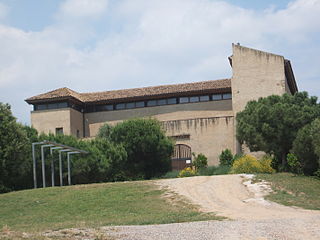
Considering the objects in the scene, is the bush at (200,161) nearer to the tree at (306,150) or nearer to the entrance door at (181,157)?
the entrance door at (181,157)

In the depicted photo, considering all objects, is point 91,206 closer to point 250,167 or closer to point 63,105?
point 250,167

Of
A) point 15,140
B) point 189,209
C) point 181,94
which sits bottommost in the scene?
point 189,209

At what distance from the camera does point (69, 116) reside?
51031 millimetres

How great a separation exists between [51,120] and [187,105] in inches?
533

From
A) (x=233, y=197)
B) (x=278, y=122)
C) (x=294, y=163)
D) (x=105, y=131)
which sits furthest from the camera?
(x=105, y=131)

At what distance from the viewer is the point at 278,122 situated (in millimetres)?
33688

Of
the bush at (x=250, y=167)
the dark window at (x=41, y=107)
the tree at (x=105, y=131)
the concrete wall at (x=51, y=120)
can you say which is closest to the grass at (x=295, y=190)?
the bush at (x=250, y=167)

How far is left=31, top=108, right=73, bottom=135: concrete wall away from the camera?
168 ft

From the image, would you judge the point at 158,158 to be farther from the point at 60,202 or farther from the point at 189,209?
the point at 189,209

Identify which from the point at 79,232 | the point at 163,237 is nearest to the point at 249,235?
the point at 163,237

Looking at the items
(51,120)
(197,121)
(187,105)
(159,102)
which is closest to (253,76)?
(197,121)

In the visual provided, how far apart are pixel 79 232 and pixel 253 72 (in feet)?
120

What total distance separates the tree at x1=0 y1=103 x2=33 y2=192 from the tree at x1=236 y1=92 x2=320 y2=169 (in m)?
15.0

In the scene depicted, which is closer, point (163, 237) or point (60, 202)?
point (163, 237)
